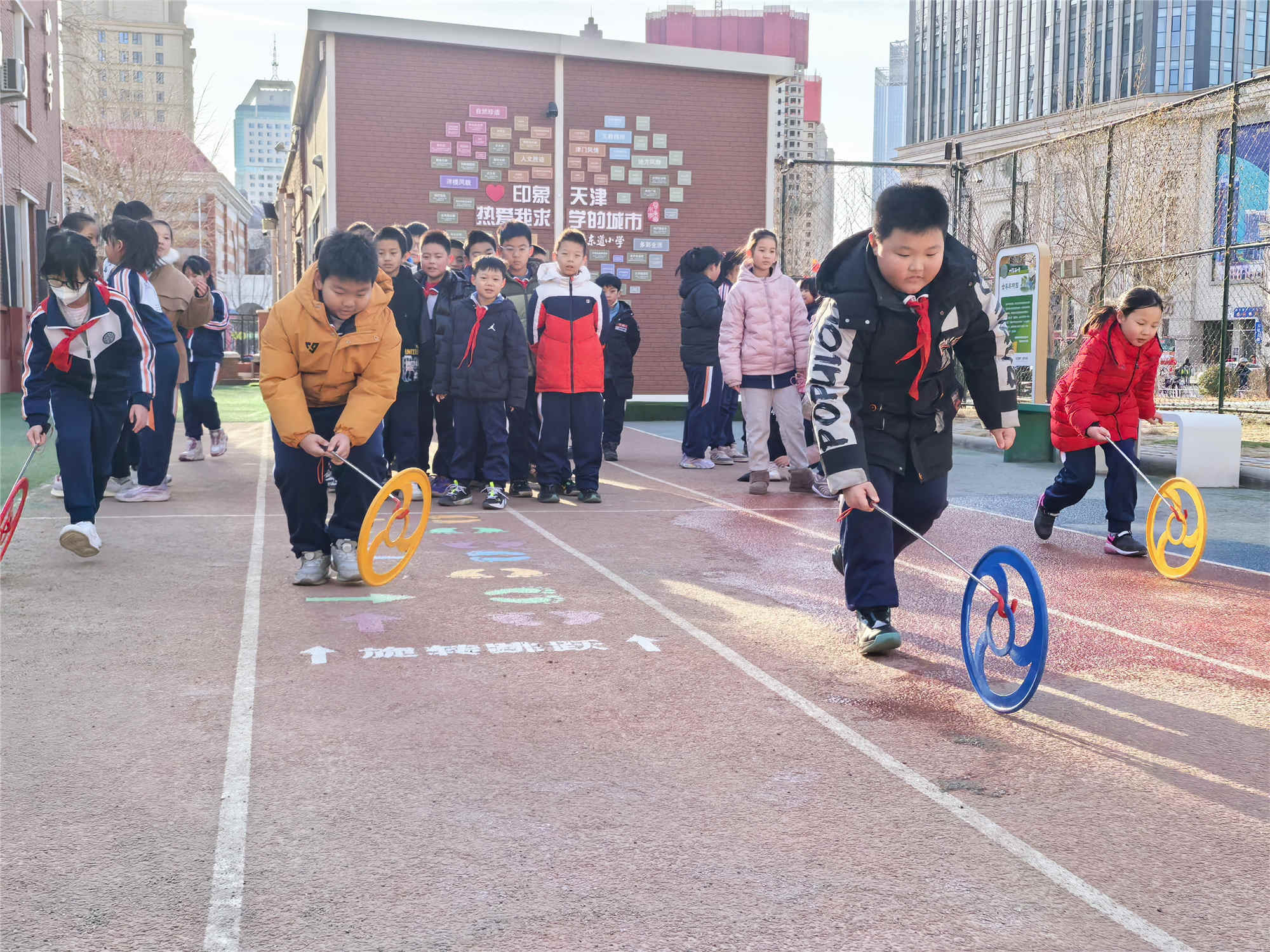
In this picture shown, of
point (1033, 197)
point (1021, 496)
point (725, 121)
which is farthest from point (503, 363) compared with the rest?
point (725, 121)

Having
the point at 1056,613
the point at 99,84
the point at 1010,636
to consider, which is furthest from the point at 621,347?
the point at 99,84

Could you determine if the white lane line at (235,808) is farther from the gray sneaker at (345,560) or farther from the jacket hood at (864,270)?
the jacket hood at (864,270)

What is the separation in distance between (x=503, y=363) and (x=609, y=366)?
4.16 metres

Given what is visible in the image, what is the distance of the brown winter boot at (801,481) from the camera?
10.2 m

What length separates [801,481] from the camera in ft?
33.5

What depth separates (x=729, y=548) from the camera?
757cm

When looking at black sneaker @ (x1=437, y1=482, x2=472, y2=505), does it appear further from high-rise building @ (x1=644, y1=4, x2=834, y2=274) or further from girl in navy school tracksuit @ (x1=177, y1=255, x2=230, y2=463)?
high-rise building @ (x1=644, y1=4, x2=834, y2=274)

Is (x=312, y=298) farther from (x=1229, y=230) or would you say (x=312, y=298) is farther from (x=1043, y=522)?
(x=1229, y=230)

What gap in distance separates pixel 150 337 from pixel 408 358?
5.92 ft

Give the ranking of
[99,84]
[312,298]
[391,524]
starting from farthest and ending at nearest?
1. [99,84]
2. [312,298]
3. [391,524]

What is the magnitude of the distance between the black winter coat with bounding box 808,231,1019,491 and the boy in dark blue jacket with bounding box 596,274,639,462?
8327 millimetres

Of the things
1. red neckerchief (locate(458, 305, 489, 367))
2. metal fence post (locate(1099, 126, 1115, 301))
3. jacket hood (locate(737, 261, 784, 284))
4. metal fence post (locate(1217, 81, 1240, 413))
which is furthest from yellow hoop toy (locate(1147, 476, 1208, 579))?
metal fence post (locate(1099, 126, 1115, 301))

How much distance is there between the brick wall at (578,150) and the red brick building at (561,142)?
0.02 m

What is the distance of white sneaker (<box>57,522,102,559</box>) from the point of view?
6.75m
